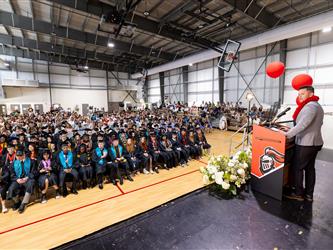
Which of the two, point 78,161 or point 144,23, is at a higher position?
point 144,23

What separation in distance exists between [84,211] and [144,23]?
8.01 m

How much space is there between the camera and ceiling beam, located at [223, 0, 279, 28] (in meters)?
6.40

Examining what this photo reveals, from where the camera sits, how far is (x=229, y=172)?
121 inches

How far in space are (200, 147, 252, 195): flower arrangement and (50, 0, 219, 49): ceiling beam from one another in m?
7.02

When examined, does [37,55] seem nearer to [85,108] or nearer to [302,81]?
[85,108]

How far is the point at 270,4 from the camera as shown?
7.36 meters

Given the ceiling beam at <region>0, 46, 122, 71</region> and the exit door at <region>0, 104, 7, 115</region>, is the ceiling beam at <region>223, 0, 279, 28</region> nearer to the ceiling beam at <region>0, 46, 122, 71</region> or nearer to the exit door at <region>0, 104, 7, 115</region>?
the ceiling beam at <region>0, 46, 122, 71</region>

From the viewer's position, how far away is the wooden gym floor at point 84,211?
2.37m

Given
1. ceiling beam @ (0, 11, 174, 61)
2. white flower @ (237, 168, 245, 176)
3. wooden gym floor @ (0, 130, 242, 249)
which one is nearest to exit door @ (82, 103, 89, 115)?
ceiling beam @ (0, 11, 174, 61)

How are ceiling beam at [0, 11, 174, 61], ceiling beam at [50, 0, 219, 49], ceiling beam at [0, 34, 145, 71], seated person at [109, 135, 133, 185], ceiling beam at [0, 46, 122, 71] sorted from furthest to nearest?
ceiling beam at [0, 46, 122, 71], ceiling beam at [0, 34, 145, 71], ceiling beam at [0, 11, 174, 61], ceiling beam at [50, 0, 219, 49], seated person at [109, 135, 133, 185]

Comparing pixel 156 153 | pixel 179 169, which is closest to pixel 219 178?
pixel 179 169

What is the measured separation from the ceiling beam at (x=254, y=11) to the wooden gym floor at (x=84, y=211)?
6.41m

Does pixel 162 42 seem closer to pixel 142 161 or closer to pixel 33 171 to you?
pixel 142 161

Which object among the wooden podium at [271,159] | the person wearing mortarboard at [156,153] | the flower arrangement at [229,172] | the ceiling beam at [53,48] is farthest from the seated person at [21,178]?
the ceiling beam at [53,48]
